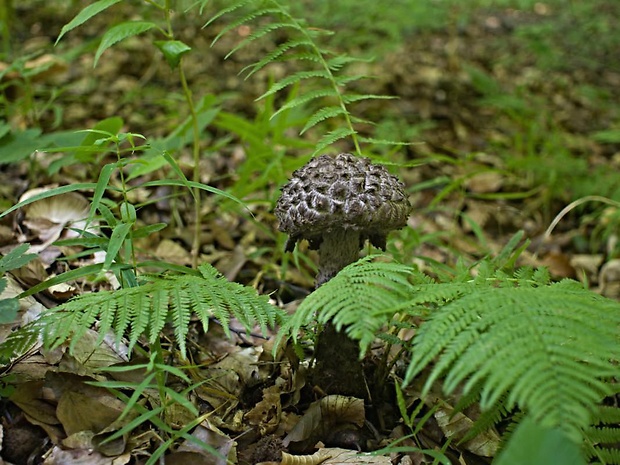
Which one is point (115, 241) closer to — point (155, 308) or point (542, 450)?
point (155, 308)

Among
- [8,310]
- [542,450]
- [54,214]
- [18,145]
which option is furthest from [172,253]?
[542,450]

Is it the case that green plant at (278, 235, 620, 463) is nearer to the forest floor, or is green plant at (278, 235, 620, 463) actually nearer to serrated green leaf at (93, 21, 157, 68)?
the forest floor

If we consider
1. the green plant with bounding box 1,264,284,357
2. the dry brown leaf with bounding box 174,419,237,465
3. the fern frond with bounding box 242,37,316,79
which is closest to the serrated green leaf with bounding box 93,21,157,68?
the fern frond with bounding box 242,37,316,79

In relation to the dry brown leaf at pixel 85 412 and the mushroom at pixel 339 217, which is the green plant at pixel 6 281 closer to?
the dry brown leaf at pixel 85 412

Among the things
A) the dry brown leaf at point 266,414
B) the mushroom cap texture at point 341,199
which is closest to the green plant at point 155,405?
the dry brown leaf at point 266,414

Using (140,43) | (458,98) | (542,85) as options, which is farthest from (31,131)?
(542,85)
